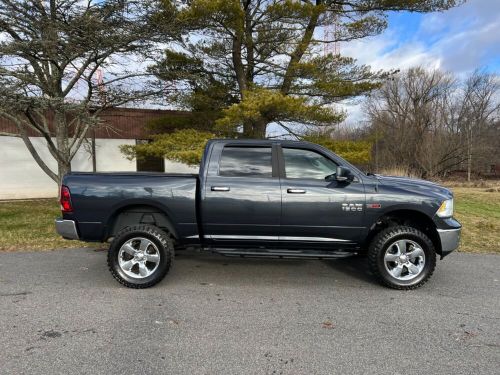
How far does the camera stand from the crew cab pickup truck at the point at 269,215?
16.8ft

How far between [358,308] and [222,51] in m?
10.9

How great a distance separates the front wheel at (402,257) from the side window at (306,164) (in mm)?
1059

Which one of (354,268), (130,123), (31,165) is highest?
(130,123)

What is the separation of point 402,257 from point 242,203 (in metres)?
2.13

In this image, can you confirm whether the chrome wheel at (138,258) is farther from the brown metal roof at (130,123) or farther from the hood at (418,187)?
the brown metal roof at (130,123)

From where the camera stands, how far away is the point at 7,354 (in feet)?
11.0

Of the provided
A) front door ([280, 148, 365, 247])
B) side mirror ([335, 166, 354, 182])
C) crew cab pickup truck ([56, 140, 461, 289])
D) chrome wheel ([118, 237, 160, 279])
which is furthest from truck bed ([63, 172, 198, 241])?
side mirror ([335, 166, 354, 182])

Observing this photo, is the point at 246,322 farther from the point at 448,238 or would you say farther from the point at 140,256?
the point at 448,238

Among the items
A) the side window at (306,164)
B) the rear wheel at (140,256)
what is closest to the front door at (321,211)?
the side window at (306,164)

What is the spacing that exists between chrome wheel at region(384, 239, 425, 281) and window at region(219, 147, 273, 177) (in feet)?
5.97

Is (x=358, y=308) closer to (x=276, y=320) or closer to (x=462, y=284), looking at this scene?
(x=276, y=320)

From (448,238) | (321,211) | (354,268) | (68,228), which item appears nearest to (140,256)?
(68,228)

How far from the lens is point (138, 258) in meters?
5.15

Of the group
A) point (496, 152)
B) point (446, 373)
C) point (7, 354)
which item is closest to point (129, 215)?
point (7, 354)
